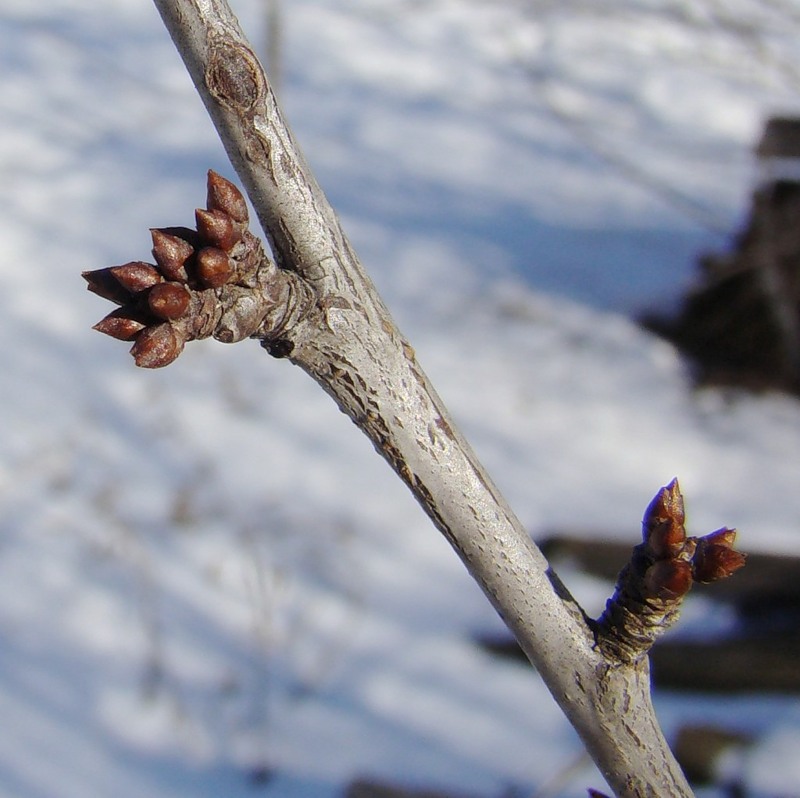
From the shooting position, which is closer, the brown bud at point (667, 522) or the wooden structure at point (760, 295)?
the brown bud at point (667, 522)

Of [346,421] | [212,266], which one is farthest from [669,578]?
[346,421]

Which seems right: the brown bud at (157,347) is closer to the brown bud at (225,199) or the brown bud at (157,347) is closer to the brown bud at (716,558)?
the brown bud at (225,199)

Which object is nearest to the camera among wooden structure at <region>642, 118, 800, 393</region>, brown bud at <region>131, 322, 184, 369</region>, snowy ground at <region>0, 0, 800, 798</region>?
brown bud at <region>131, 322, 184, 369</region>

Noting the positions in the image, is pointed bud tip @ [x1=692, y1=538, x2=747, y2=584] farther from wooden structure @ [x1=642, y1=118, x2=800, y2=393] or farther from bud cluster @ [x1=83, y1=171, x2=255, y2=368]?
wooden structure @ [x1=642, y1=118, x2=800, y2=393]

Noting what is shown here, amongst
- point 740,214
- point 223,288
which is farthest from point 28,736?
point 740,214

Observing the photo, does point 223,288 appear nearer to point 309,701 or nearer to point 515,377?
Result: point 309,701

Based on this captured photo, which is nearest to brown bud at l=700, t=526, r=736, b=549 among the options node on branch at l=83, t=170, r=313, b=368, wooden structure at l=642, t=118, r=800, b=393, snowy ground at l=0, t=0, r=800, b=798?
node on branch at l=83, t=170, r=313, b=368

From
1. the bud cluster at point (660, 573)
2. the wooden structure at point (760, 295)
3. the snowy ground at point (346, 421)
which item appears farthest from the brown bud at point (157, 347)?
the wooden structure at point (760, 295)
